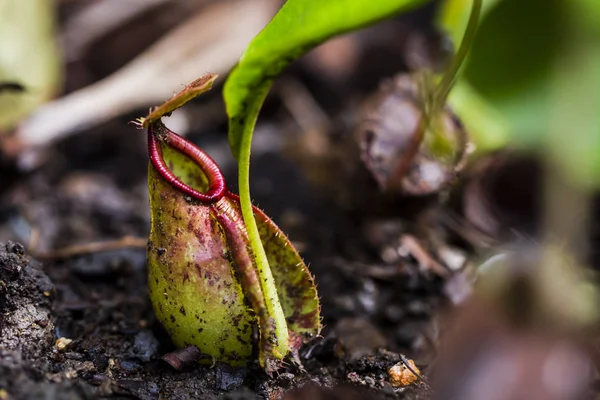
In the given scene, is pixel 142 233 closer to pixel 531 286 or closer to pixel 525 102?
pixel 531 286

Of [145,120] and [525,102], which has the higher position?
[145,120]

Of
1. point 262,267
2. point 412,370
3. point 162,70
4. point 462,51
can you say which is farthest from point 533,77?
point 162,70

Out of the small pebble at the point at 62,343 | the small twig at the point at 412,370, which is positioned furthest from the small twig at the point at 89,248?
the small twig at the point at 412,370

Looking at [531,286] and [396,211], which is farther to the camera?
[396,211]

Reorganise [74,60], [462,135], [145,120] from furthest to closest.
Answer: [74,60]
[462,135]
[145,120]

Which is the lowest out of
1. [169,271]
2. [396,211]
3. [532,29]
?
[396,211]

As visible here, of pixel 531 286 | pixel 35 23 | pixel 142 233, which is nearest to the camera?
pixel 531 286

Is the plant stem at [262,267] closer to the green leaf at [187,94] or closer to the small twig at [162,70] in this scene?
the green leaf at [187,94]

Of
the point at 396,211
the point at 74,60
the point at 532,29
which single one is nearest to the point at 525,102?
the point at 532,29
